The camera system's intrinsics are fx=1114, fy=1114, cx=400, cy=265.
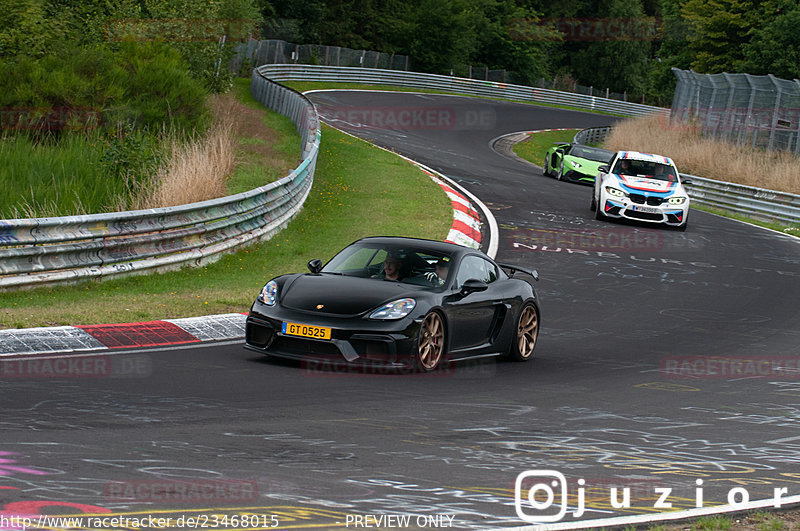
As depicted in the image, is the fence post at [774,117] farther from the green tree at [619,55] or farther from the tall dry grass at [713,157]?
the green tree at [619,55]

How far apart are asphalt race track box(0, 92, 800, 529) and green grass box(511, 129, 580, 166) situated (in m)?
30.4

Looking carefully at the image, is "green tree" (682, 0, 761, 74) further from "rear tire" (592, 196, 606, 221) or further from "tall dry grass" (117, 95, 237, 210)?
"tall dry grass" (117, 95, 237, 210)

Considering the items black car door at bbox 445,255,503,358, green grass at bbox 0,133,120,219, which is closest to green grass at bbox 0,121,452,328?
green grass at bbox 0,133,120,219

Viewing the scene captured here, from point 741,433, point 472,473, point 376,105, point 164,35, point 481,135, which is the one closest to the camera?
point 472,473

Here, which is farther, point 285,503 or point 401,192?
point 401,192

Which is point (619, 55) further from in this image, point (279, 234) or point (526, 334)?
point (526, 334)

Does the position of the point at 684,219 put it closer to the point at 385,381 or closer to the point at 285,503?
the point at 385,381

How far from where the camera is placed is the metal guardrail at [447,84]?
202 ft

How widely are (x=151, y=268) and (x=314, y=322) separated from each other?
5431 mm

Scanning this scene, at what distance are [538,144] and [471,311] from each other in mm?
39900

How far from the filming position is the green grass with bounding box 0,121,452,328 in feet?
38.4

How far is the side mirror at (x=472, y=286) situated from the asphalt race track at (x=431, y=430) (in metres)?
0.74

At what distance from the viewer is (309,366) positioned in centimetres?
971

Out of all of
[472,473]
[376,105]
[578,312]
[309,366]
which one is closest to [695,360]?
[578,312]
